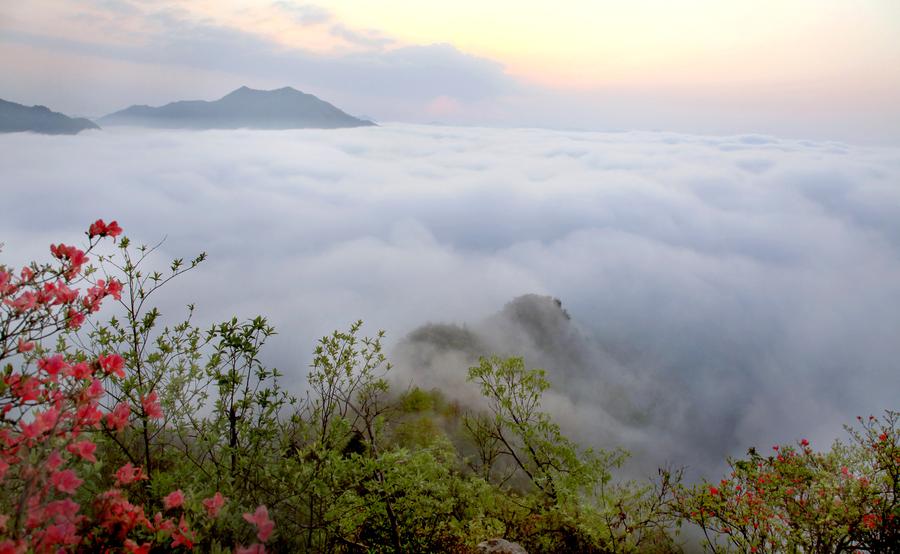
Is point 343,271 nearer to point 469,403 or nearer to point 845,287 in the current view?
point 469,403

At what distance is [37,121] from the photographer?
314ft

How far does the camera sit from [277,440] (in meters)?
4.84

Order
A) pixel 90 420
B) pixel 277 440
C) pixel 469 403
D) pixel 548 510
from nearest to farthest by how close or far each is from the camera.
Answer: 1. pixel 90 420
2. pixel 277 440
3. pixel 548 510
4. pixel 469 403

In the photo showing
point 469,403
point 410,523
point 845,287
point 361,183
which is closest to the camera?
point 410,523

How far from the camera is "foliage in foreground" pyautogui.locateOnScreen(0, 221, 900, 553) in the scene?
9.12ft

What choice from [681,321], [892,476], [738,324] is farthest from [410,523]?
[738,324]

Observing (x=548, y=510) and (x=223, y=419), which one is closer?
(x=223, y=419)

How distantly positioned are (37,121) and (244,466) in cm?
12890

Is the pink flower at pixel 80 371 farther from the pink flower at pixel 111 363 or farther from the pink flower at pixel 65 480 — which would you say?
the pink flower at pixel 65 480

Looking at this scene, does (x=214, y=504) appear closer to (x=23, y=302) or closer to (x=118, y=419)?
(x=118, y=419)

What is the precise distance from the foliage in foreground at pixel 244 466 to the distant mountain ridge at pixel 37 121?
10422 cm

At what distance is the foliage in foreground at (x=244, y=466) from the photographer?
2.78m

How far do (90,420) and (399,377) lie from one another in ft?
112

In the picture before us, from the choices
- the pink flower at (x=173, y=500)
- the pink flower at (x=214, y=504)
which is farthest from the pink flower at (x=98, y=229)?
the pink flower at (x=214, y=504)
